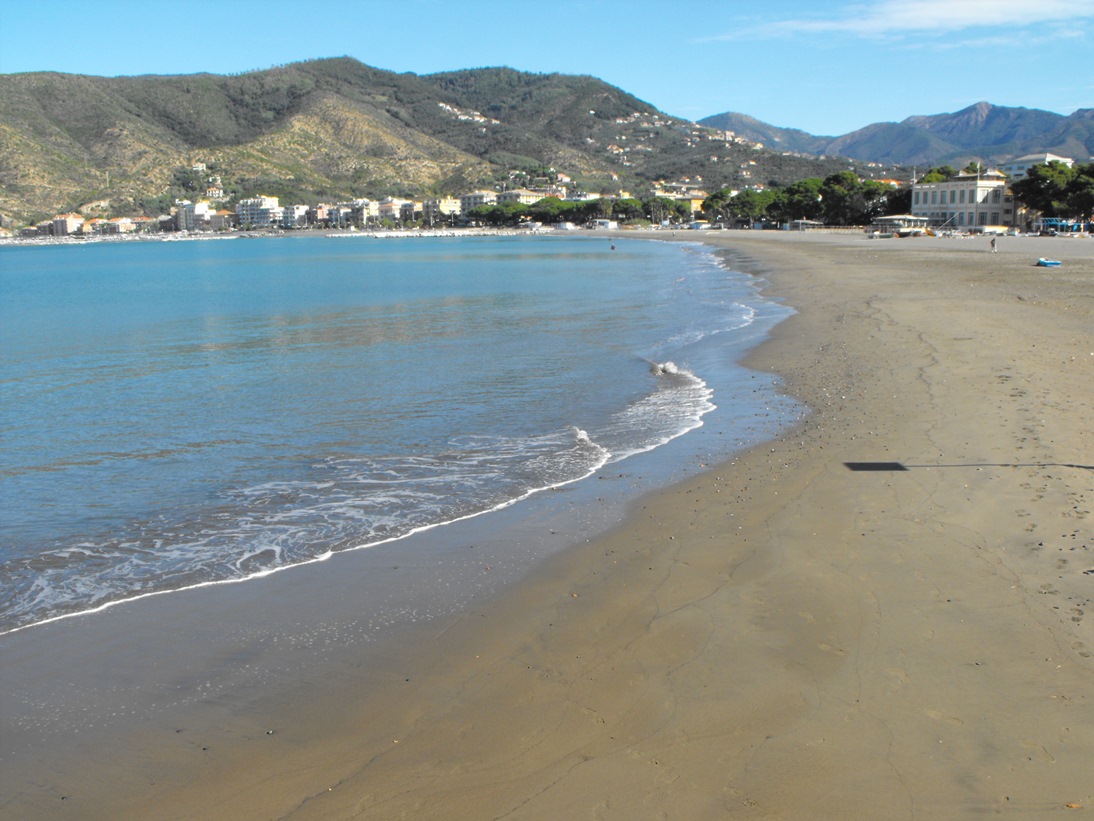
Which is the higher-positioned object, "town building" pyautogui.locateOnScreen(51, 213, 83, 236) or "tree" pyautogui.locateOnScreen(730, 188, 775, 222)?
"town building" pyautogui.locateOnScreen(51, 213, 83, 236)

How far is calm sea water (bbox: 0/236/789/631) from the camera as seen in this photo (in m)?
7.53

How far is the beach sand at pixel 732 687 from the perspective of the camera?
379 cm

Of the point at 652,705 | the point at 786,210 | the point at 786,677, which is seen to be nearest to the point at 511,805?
the point at 652,705

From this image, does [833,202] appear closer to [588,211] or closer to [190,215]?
[588,211]

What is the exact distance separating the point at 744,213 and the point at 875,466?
413 feet

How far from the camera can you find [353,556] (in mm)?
7027

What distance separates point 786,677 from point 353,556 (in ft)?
12.5

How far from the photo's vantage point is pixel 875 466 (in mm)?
8516

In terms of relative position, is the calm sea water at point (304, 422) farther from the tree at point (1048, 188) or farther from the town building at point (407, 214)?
the town building at point (407, 214)

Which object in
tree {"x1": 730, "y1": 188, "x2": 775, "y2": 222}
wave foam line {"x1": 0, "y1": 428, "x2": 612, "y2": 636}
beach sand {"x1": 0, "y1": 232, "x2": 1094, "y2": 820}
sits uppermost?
tree {"x1": 730, "y1": 188, "x2": 775, "y2": 222}

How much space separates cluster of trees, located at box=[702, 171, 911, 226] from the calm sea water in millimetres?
79033

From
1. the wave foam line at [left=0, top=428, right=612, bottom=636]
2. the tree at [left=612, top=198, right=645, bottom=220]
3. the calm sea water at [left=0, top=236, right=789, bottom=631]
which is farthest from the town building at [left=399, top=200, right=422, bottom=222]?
the wave foam line at [left=0, top=428, right=612, bottom=636]

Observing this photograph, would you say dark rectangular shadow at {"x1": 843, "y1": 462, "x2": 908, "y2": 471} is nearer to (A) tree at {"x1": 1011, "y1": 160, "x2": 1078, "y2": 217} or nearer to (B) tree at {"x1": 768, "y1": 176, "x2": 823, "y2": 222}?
(A) tree at {"x1": 1011, "y1": 160, "x2": 1078, "y2": 217}

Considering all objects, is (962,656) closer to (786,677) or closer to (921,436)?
(786,677)
